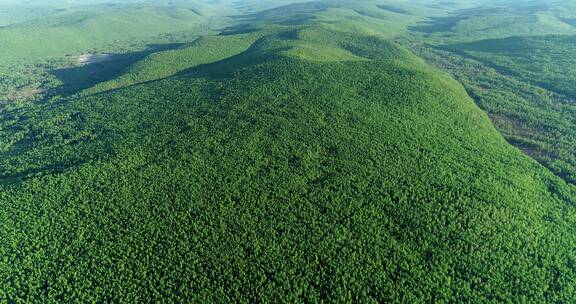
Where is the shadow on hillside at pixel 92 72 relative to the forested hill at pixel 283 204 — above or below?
above

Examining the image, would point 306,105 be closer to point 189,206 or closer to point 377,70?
point 377,70

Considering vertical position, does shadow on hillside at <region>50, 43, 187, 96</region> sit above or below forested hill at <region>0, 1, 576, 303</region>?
above

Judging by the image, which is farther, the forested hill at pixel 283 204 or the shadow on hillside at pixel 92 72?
the shadow on hillside at pixel 92 72

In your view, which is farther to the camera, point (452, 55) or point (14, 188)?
point (452, 55)

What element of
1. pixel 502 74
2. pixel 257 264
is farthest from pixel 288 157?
pixel 502 74

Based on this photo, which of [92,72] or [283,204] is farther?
[92,72]

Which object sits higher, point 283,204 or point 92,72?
point 92,72

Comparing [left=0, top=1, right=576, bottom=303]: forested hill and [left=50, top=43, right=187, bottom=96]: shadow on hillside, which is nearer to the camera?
[left=0, top=1, right=576, bottom=303]: forested hill

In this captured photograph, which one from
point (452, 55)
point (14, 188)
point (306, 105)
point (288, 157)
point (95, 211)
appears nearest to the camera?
point (95, 211)
